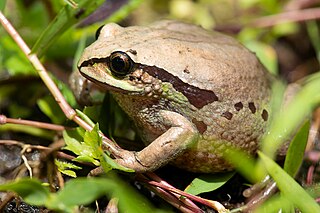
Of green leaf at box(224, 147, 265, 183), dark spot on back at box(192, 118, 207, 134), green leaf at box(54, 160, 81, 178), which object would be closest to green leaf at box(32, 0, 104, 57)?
green leaf at box(54, 160, 81, 178)

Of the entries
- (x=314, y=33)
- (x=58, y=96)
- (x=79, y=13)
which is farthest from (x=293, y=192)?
(x=314, y=33)

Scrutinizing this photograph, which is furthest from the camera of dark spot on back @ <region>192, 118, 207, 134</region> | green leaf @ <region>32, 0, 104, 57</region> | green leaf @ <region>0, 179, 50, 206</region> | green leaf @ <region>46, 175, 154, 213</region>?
green leaf @ <region>32, 0, 104, 57</region>

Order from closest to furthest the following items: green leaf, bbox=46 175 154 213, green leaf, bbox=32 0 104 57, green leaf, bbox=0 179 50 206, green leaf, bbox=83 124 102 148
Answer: green leaf, bbox=46 175 154 213, green leaf, bbox=0 179 50 206, green leaf, bbox=83 124 102 148, green leaf, bbox=32 0 104 57

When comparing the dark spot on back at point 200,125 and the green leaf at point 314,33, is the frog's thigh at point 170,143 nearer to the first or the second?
the dark spot on back at point 200,125

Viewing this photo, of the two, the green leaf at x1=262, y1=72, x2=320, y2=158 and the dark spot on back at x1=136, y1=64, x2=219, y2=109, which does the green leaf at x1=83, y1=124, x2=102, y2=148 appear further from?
the green leaf at x1=262, y1=72, x2=320, y2=158

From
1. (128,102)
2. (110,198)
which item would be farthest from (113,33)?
(110,198)

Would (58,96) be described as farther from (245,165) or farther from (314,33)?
→ (314,33)
